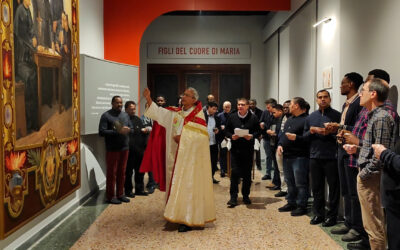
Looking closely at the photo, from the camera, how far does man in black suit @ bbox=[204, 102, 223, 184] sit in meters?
6.80

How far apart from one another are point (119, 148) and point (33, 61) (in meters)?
2.23

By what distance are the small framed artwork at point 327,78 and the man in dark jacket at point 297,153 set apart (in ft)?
1.95

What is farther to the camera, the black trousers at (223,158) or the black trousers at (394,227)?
the black trousers at (223,158)

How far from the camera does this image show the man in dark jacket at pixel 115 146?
17.3 feet

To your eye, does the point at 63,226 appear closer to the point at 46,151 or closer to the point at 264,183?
the point at 46,151

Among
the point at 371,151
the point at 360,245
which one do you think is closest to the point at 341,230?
the point at 360,245

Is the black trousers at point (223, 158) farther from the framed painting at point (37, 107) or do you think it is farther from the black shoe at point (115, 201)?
the framed painting at point (37, 107)

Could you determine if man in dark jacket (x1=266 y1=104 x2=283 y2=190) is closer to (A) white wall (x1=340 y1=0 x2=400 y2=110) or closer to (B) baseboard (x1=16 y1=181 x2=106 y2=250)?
(A) white wall (x1=340 y1=0 x2=400 y2=110)

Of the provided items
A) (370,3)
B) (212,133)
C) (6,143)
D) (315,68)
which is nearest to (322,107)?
(370,3)

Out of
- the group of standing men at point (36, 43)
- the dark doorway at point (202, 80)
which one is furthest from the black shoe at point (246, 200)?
the dark doorway at point (202, 80)

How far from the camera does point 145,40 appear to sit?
33.9 feet

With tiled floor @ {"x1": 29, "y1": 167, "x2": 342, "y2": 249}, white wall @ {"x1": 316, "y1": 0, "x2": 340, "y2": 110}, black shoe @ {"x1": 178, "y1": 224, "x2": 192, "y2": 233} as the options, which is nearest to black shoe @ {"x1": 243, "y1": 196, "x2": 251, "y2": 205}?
tiled floor @ {"x1": 29, "y1": 167, "x2": 342, "y2": 249}

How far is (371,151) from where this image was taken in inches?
111

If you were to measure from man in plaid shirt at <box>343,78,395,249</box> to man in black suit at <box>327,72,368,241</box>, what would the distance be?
0.44 metres
